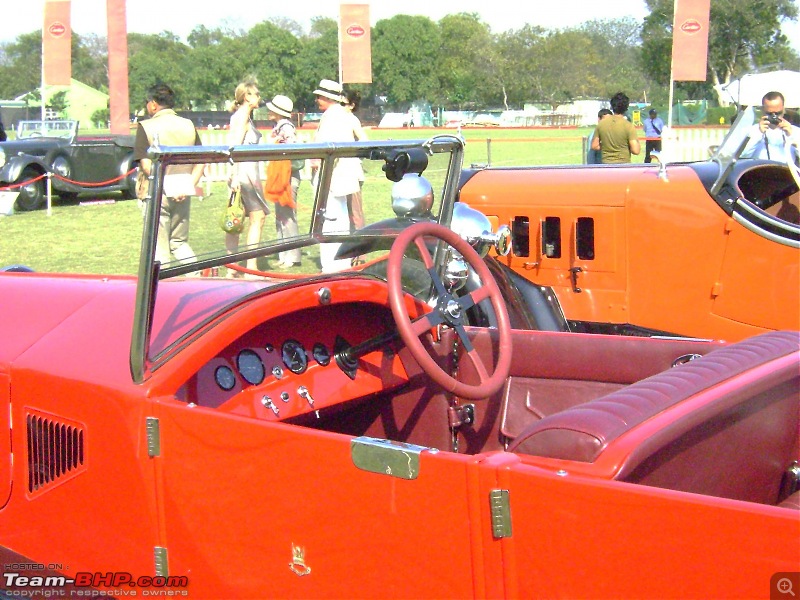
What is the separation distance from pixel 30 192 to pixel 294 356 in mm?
13026

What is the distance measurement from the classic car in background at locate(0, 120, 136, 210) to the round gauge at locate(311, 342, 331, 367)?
12082 mm

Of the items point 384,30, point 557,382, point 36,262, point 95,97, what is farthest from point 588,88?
point 557,382

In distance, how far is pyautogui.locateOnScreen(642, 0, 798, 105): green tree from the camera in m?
63.9

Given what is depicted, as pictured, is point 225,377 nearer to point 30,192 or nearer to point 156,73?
point 30,192

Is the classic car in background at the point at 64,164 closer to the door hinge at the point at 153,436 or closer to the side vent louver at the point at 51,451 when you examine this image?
the side vent louver at the point at 51,451

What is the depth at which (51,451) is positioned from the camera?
2541 millimetres

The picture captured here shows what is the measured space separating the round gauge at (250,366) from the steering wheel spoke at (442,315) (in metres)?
0.43

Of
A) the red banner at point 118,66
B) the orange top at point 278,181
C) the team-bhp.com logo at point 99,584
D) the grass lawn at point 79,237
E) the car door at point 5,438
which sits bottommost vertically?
the grass lawn at point 79,237

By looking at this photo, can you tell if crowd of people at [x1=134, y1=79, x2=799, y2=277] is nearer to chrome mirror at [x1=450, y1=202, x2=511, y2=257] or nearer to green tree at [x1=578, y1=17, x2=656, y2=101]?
chrome mirror at [x1=450, y1=202, x2=511, y2=257]

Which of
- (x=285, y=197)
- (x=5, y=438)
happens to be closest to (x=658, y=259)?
(x=285, y=197)

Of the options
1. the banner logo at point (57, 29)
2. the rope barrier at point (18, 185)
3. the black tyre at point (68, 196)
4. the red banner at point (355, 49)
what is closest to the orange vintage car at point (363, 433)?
the rope barrier at point (18, 185)

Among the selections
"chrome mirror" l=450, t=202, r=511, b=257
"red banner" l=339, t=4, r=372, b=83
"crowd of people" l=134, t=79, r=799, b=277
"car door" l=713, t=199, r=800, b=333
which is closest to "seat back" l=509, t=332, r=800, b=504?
"crowd of people" l=134, t=79, r=799, b=277

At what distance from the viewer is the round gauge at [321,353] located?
2.88m

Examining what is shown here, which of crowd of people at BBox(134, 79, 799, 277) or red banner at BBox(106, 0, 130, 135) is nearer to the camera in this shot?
crowd of people at BBox(134, 79, 799, 277)
